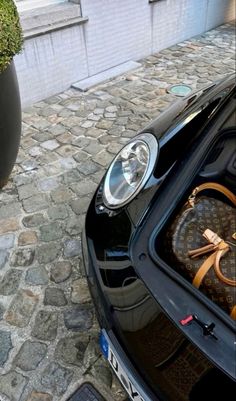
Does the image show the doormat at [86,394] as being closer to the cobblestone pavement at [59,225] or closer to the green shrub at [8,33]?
the cobblestone pavement at [59,225]

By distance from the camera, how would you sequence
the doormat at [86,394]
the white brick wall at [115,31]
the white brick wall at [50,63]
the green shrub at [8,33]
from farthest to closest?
the white brick wall at [115,31] < the white brick wall at [50,63] < the green shrub at [8,33] < the doormat at [86,394]

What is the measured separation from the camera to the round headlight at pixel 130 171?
1.54 meters

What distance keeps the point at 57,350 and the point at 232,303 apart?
103cm

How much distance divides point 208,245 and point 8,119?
177 cm

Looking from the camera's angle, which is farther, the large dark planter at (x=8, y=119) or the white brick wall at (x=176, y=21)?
the white brick wall at (x=176, y=21)

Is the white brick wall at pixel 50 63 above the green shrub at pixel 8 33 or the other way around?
the other way around

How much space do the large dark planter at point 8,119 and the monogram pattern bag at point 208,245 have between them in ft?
5.05

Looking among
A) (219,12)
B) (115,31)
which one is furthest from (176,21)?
(115,31)

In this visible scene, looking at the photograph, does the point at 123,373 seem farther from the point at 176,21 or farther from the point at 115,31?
the point at 176,21

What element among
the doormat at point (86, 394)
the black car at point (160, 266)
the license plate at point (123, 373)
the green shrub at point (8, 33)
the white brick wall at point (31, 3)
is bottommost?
the doormat at point (86, 394)

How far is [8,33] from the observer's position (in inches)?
89.7

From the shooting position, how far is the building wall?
3885mm

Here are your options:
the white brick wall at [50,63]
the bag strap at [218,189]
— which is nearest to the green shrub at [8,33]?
the white brick wall at [50,63]

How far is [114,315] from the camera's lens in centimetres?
133
